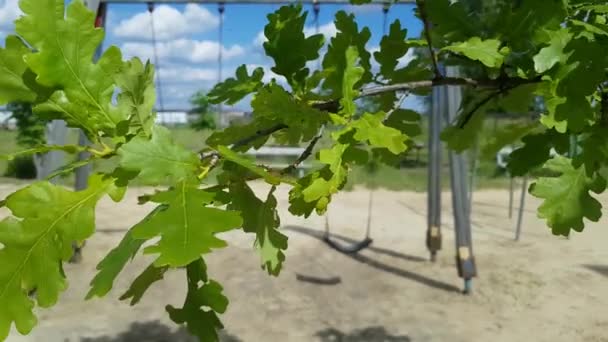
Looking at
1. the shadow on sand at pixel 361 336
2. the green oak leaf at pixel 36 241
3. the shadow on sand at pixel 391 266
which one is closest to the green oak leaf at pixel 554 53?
the green oak leaf at pixel 36 241

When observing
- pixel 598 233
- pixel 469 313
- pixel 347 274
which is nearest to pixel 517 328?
pixel 469 313

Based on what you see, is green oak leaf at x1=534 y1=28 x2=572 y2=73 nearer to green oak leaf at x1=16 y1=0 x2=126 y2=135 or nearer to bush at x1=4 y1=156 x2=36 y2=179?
green oak leaf at x1=16 y1=0 x2=126 y2=135

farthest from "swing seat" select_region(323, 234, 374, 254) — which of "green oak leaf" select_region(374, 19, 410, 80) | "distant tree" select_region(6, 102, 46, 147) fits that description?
"distant tree" select_region(6, 102, 46, 147)

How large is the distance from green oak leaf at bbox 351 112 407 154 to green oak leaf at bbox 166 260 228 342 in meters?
0.37

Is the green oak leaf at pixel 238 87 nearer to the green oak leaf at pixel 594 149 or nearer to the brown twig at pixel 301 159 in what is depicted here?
the brown twig at pixel 301 159

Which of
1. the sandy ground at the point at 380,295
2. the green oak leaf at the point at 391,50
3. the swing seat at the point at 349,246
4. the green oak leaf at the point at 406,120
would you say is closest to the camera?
the green oak leaf at the point at 391,50

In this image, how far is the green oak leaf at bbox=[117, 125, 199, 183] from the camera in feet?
2.53

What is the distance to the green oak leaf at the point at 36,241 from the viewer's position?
76 cm

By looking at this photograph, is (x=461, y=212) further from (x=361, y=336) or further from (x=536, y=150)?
(x=536, y=150)

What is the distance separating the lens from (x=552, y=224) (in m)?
1.23

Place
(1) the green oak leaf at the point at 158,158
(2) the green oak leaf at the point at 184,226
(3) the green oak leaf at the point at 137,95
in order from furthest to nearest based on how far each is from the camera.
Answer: (3) the green oak leaf at the point at 137,95 < (1) the green oak leaf at the point at 158,158 < (2) the green oak leaf at the point at 184,226

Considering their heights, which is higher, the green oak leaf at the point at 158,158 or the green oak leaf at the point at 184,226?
the green oak leaf at the point at 158,158

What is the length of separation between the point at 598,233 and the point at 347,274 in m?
2.61

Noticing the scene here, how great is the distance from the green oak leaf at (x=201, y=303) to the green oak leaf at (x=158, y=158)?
0.32 m
